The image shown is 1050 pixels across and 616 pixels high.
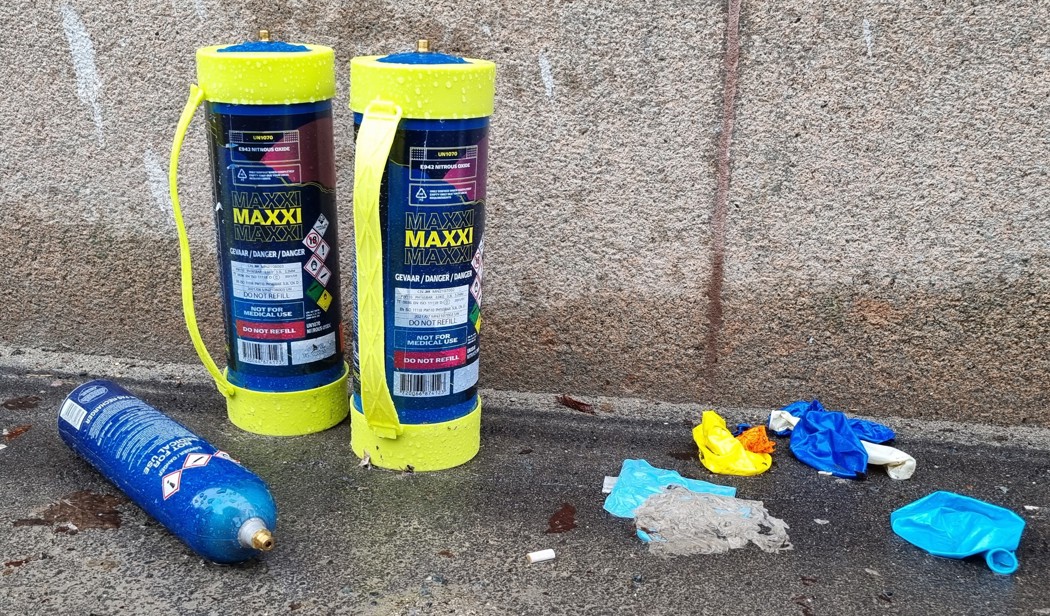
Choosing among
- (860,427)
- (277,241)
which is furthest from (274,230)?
(860,427)

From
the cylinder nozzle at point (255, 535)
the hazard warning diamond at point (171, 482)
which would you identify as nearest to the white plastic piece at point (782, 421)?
the cylinder nozzle at point (255, 535)

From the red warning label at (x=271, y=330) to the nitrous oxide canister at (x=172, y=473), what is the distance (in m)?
0.33

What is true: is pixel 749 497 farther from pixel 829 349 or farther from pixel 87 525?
pixel 87 525

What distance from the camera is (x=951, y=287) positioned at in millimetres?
2693

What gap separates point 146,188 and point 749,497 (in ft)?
6.75

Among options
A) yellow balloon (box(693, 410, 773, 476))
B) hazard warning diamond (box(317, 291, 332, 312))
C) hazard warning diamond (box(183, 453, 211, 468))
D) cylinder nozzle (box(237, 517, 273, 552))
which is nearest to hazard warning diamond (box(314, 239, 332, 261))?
hazard warning diamond (box(317, 291, 332, 312))

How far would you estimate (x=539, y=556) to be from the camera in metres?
2.16

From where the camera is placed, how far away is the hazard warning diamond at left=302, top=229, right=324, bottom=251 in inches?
98.8

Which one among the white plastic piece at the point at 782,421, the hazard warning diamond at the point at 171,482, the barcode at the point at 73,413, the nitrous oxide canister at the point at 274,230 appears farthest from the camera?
the white plastic piece at the point at 782,421

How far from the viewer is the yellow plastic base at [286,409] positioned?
2.65 meters

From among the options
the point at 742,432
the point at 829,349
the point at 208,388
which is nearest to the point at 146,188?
the point at 208,388

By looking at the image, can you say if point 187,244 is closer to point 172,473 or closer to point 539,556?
point 172,473

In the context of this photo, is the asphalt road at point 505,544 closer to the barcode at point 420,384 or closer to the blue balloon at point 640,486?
the blue balloon at point 640,486

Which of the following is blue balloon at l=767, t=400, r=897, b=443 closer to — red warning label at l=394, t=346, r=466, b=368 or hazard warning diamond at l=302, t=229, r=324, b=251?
red warning label at l=394, t=346, r=466, b=368
